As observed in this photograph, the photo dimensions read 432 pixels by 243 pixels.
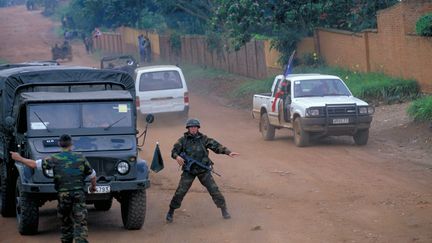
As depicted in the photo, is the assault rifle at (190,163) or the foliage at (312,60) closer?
the assault rifle at (190,163)

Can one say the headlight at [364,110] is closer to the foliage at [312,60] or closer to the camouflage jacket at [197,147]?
the camouflage jacket at [197,147]

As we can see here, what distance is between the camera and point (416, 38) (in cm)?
2697

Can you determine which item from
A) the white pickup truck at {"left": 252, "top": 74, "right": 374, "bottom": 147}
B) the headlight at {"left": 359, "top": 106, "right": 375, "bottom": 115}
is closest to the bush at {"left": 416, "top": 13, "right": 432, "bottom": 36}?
the white pickup truck at {"left": 252, "top": 74, "right": 374, "bottom": 147}

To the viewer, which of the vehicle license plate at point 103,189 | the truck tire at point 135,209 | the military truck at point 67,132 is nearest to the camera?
the vehicle license plate at point 103,189

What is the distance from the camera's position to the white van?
27.4 meters

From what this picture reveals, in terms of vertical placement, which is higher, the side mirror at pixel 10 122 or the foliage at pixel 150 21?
the foliage at pixel 150 21

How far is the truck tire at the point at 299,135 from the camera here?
2077 cm

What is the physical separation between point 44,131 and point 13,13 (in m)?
106

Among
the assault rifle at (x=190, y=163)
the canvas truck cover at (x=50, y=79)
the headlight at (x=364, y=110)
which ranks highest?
the canvas truck cover at (x=50, y=79)

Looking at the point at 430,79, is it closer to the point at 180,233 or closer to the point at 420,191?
the point at 420,191

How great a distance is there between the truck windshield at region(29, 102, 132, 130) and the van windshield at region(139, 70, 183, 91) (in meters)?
13.9

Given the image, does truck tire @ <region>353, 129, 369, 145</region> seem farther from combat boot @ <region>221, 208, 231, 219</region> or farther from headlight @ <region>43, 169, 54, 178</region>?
headlight @ <region>43, 169, 54, 178</region>

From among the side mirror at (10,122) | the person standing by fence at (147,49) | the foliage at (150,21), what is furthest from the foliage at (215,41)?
the side mirror at (10,122)

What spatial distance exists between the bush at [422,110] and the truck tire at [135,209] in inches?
426
